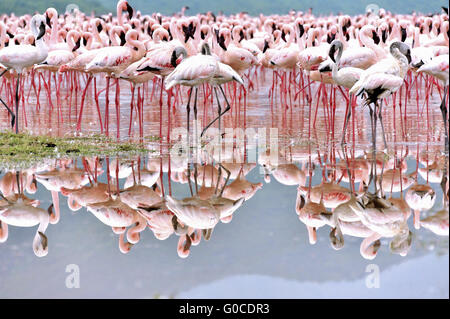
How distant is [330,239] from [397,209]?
0.66 metres

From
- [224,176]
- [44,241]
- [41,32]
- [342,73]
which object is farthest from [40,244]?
[342,73]

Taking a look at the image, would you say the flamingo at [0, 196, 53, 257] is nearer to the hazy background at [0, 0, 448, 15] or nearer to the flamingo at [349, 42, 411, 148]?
the flamingo at [349, 42, 411, 148]

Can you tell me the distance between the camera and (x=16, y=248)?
165 inches

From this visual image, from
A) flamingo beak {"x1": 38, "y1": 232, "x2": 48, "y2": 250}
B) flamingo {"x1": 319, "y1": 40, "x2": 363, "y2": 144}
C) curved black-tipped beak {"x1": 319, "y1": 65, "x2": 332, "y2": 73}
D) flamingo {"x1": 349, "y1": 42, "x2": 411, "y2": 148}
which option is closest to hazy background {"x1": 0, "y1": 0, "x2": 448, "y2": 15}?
curved black-tipped beak {"x1": 319, "y1": 65, "x2": 332, "y2": 73}

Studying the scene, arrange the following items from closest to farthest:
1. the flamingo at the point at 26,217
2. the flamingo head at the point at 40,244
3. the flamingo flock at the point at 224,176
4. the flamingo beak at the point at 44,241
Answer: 1. the flamingo head at the point at 40,244
2. the flamingo beak at the point at 44,241
3. the flamingo at the point at 26,217
4. the flamingo flock at the point at 224,176

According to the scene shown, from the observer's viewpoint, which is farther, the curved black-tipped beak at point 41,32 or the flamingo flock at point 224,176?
the curved black-tipped beak at point 41,32

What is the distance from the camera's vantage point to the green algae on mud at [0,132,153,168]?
647cm

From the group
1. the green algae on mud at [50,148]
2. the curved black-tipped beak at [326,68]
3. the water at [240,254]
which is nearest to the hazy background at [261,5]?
the curved black-tipped beak at [326,68]

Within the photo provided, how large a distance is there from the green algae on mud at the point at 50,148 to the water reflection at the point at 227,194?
0.25 meters

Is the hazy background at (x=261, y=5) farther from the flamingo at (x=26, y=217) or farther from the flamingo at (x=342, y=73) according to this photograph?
the flamingo at (x=26, y=217)

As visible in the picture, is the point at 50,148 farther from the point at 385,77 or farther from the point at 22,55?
the point at 385,77

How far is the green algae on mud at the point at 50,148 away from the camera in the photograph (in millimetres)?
6473

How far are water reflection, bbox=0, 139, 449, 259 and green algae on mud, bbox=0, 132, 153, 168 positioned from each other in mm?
248
